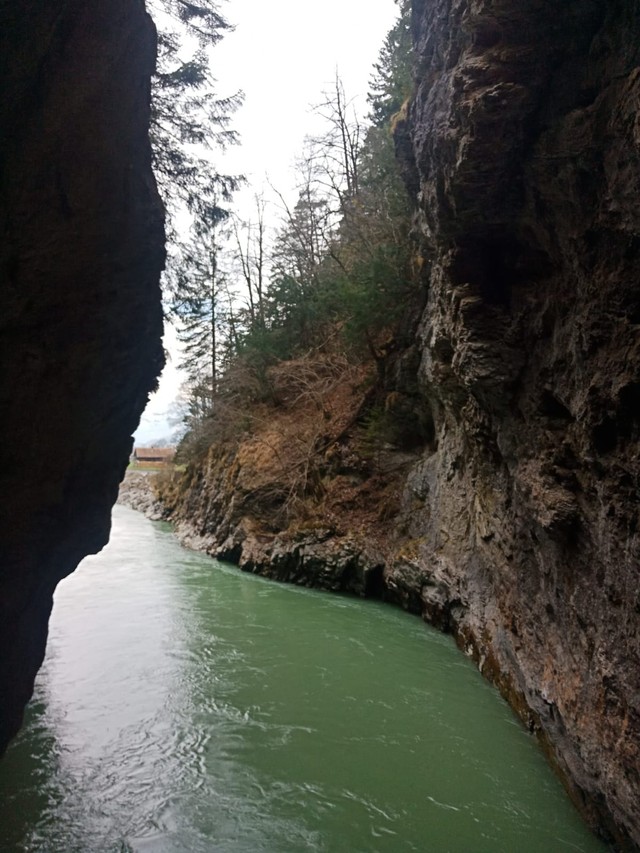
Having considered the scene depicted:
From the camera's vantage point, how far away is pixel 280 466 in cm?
1656

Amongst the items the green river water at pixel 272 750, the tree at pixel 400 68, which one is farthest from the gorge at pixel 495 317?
the tree at pixel 400 68

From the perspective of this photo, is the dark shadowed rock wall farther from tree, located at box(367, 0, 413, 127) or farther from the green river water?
tree, located at box(367, 0, 413, 127)

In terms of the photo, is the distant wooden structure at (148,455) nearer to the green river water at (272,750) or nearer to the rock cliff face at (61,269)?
the green river water at (272,750)

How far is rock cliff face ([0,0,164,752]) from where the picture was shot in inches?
144

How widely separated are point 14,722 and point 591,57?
7076mm

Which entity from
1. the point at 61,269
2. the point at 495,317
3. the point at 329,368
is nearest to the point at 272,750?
the point at 61,269

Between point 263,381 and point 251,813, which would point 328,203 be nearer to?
point 263,381

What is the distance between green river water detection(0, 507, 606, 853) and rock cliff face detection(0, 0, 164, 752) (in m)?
0.94

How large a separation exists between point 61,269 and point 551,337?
13.9ft

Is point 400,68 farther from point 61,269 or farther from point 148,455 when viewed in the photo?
point 148,455

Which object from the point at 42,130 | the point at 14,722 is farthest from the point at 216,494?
the point at 42,130

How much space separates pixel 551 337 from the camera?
18.7 ft

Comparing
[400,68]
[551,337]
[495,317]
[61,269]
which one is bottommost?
[61,269]

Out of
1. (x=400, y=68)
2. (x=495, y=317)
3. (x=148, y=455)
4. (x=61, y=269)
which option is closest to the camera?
(x=61, y=269)
